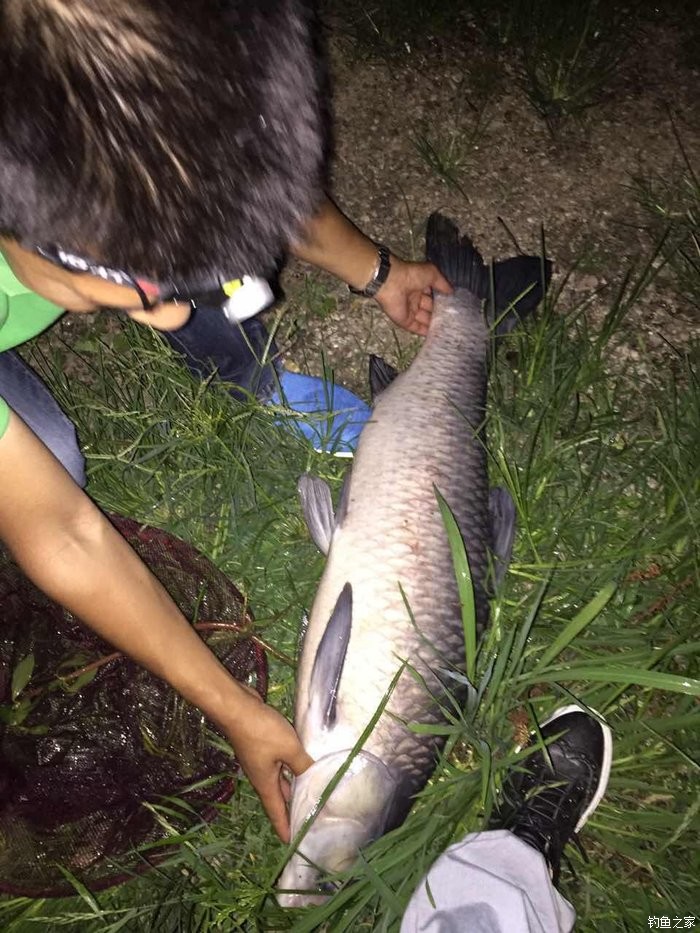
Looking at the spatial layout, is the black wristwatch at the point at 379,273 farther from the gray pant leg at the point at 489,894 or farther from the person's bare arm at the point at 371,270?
the gray pant leg at the point at 489,894

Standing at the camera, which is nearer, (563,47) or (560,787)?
(560,787)

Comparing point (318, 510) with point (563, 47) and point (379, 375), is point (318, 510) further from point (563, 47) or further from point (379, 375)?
point (563, 47)

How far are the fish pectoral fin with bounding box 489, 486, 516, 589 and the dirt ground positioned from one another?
2.57 ft

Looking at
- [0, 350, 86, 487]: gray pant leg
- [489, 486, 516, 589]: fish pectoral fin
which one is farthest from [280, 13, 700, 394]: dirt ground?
[0, 350, 86, 487]: gray pant leg

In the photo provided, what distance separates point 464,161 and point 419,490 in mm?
1738

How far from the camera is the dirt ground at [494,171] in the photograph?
2.75 metres

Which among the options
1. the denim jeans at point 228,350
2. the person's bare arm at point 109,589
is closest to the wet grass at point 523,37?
the denim jeans at point 228,350

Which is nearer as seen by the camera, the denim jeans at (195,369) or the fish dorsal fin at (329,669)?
the fish dorsal fin at (329,669)

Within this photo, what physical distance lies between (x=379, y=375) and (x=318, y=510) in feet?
1.99

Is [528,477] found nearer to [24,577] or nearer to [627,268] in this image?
[627,268]

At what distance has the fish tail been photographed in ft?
8.25

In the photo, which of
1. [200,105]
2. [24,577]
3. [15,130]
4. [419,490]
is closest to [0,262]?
[15,130]

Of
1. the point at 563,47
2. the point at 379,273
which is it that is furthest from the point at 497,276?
the point at 563,47

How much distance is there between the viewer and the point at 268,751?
1.80m
